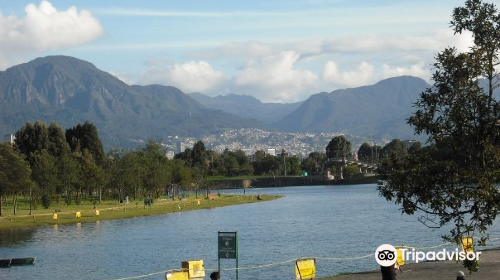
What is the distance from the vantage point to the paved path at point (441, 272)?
38188mm

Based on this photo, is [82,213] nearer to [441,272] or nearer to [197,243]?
[197,243]

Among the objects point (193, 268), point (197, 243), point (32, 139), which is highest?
point (32, 139)

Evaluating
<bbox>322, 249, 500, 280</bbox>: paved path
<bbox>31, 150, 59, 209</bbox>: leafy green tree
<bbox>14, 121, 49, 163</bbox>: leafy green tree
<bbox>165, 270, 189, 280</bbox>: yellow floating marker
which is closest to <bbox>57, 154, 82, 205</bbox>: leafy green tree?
<bbox>31, 150, 59, 209</bbox>: leafy green tree

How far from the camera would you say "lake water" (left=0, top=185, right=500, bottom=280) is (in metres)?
56.6

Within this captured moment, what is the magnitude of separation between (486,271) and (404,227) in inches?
1939

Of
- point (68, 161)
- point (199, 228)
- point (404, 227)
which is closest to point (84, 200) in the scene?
point (68, 161)

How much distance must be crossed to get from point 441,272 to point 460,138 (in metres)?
15.6

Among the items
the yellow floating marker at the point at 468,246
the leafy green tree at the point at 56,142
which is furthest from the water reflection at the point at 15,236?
the leafy green tree at the point at 56,142

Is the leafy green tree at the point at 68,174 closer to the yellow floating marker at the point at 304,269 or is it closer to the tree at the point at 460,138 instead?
the yellow floating marker at the point at 304,269

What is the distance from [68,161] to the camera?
14062 cm

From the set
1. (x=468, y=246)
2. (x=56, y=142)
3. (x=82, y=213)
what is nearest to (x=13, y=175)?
(x=82, y=213)

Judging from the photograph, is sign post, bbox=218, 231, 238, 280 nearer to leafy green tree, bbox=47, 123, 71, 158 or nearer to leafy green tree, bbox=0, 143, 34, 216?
leafy green tree, bbox=0, 143, 34, 216

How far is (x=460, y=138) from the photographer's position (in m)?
26.7

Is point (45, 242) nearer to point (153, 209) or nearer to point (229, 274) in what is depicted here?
point (229, 274)
